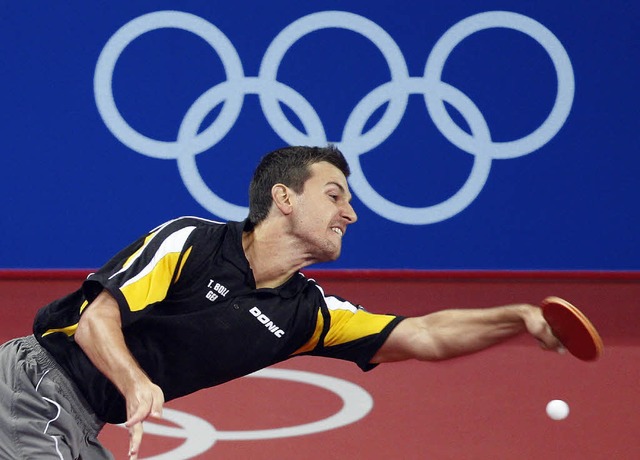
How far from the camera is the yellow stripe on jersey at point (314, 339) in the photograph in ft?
13.6

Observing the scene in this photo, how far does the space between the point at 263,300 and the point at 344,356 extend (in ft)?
1.20

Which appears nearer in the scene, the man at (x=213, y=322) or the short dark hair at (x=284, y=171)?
the man at (x=213, y=322)

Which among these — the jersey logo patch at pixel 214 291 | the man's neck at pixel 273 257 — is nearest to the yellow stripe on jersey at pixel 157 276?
the jersey logo patch at pixel 214 291

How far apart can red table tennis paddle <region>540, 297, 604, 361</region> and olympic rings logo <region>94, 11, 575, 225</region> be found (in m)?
2.98

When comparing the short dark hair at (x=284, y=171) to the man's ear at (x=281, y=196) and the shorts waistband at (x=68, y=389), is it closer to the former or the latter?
the man's ear at (x=281, y=196)

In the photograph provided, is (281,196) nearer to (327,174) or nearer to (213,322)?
(327,174)

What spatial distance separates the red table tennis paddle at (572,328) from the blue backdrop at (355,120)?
9.68ft

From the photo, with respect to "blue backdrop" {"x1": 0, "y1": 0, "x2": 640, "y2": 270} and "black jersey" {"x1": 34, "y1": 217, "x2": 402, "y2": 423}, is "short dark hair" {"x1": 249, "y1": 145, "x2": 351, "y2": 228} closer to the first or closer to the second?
"black jersey" {"x1": 34, "y1": 217, "x2": 402, "y2": 423}

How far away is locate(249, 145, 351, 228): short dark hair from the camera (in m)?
4.22

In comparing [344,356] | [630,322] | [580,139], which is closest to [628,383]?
[630,322]

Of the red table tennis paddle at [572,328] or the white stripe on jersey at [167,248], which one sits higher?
the red table tennis paddle at [572,328]

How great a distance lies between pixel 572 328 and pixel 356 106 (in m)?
3.15

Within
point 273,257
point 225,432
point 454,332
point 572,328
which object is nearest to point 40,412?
point 273,257

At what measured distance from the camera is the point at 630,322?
676 cm
